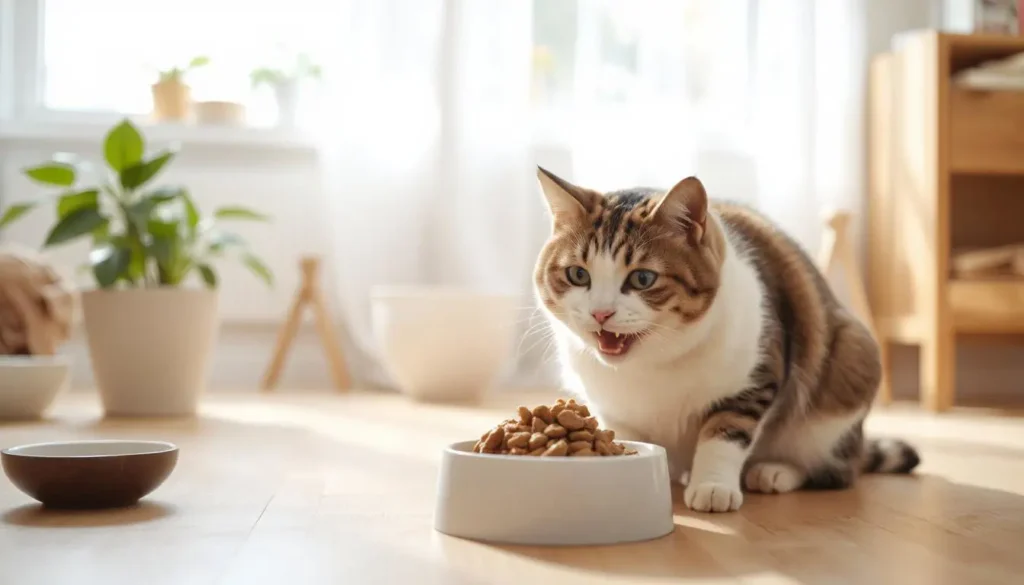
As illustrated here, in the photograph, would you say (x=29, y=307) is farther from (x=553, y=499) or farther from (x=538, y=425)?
(x=553, y=499)

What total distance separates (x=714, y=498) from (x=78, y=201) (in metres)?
1.86

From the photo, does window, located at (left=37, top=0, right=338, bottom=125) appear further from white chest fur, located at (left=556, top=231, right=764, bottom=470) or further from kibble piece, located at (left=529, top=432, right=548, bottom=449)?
kibble piece, located at (left=529, top=432, right=548, bottom=449)

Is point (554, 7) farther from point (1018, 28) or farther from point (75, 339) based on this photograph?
point (75, 339)

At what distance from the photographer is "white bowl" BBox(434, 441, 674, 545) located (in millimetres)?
1219

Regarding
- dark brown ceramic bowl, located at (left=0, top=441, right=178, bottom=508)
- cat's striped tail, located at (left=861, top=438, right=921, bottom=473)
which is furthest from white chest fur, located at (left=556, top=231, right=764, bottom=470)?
dark brown ceramic bowl, located at (left=0, top=441, right=178, bottom=508)

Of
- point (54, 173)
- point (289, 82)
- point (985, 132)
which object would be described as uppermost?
point (289, 82)

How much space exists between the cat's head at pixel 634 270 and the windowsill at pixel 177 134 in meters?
2.49

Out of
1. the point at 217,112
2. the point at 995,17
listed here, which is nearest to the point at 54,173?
the point at 217,112

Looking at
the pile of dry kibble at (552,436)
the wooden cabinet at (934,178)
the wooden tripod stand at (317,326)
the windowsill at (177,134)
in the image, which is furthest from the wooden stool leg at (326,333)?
the pile of dry kibble at (552,436)

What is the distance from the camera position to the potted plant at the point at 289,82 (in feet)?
12.9

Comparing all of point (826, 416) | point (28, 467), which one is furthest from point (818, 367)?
point (28, 467)

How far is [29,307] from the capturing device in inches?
120

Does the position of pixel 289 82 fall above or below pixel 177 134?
above

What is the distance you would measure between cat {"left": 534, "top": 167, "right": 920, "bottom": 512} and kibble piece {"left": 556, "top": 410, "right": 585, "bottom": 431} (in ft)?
0.53
